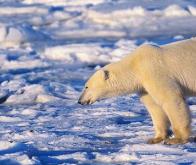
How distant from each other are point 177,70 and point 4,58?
671 cm

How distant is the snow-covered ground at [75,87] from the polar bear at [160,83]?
199 mm

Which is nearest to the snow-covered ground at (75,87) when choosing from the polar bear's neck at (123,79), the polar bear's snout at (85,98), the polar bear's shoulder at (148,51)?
the polar bear's snout at (85,98)

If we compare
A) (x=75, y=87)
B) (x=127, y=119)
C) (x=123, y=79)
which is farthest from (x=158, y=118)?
(x=75, y=87)

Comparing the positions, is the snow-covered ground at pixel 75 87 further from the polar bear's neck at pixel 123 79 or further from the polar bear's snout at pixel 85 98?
the polar bear's neck at pixel 123 79

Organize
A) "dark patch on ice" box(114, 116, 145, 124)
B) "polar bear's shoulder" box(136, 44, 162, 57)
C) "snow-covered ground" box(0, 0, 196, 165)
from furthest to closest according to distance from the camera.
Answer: "dark patch on ice" box(114, 116, 145, 124) → "polar bear's shoulder" box(136, 44, 162, 57) → "snow-covered ground" box(0, 0, 196, 165)

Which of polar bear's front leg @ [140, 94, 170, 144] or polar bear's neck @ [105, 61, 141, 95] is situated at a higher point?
polar bear's neck @ [105, 61, 141, 95]

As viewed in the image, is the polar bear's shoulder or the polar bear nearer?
the polar bear

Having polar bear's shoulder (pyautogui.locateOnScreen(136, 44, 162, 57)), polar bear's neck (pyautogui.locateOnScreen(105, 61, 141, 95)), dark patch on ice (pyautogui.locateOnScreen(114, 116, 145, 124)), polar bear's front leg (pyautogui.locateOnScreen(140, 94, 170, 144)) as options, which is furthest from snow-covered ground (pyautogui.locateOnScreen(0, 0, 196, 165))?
polar bear's shoulder (pyautogui.locateOnScreen(136, 44, 162, 57))

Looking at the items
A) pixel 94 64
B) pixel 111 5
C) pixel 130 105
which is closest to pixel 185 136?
pixel 130 105

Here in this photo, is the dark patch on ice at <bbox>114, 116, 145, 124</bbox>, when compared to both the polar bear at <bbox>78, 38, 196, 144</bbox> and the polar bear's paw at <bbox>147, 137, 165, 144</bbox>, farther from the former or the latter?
the polar bear's paw at <bbox>147, 137, 165, 144</bbox>

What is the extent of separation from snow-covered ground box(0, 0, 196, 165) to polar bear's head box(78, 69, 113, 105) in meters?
0.34

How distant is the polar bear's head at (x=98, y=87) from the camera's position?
4887 mm

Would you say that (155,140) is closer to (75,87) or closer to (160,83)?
(160,83)

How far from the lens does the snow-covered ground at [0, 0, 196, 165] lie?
438 centimetres
